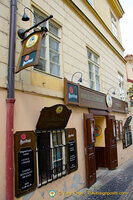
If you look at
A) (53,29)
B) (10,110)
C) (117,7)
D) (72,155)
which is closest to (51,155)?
(72,155)

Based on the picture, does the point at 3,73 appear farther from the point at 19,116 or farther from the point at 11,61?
the point at 19,116

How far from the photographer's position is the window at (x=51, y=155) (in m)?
3.95

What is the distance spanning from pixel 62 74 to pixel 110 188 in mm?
4007

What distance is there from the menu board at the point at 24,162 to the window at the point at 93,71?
415cm

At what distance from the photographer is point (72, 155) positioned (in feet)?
15.7

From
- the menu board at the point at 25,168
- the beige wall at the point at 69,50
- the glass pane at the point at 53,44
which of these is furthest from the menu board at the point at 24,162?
the glass pane at the point at 53,44

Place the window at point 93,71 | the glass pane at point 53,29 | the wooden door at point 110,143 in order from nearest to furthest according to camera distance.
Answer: the glass pane at point 53,29
the window at point 93,71
the wooden door at point 110,143

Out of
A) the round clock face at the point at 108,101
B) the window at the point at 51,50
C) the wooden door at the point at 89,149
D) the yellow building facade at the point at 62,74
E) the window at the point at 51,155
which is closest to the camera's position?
the yellow building facade at the point at 62,74

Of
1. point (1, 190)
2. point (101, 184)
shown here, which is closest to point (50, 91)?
point (1, 190)

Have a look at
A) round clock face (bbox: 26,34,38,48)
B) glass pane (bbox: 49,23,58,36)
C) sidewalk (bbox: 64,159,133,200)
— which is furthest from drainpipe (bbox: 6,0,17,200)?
sidewalk (bbox: 64,159,133,200)

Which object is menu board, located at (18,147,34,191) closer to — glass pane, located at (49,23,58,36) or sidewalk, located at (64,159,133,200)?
sidewalk, located at (64,159,133,200)

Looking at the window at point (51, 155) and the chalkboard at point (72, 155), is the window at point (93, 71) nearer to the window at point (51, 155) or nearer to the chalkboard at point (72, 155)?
the chalkboard at point (72, 155)

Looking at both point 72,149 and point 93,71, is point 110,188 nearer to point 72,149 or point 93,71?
point 72,149

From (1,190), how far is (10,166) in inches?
16.9
